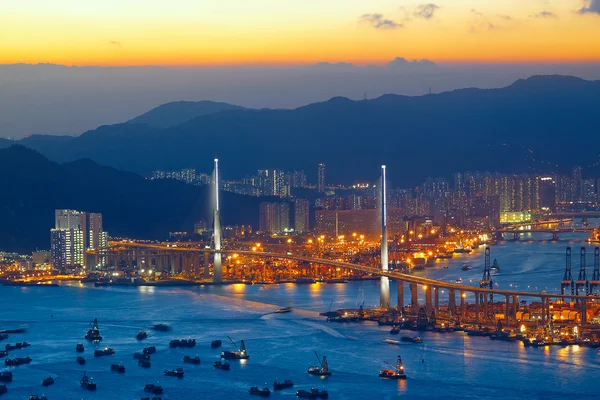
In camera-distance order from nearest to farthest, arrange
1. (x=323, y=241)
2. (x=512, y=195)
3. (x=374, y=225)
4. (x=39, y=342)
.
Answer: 1. (x=39, y=342)
2. (x=323, y=241)
3. (x=374, y=225)
4. (x=512, y=195)

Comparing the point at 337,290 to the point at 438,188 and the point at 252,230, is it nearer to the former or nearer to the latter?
the point at 252,230

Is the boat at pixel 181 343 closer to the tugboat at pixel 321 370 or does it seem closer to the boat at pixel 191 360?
the boat at pixel 191 360

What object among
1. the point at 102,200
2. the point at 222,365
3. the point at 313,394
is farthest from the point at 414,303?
the point at 102,200

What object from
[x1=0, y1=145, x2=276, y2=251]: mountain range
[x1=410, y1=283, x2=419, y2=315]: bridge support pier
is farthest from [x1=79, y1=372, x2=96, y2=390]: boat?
[x1=0, y1=145, x2=276, y2=251]: mountain range

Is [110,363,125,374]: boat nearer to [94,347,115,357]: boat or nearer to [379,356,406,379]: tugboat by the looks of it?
[94,347,115,357]: boat

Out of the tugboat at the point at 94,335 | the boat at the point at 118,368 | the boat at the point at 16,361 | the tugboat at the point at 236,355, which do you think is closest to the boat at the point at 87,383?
the boat at the point at 118,368

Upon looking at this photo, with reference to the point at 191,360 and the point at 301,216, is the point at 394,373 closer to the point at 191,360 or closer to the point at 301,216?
the point at 191,360

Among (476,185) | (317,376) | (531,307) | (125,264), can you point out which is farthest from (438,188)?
(317,376)
